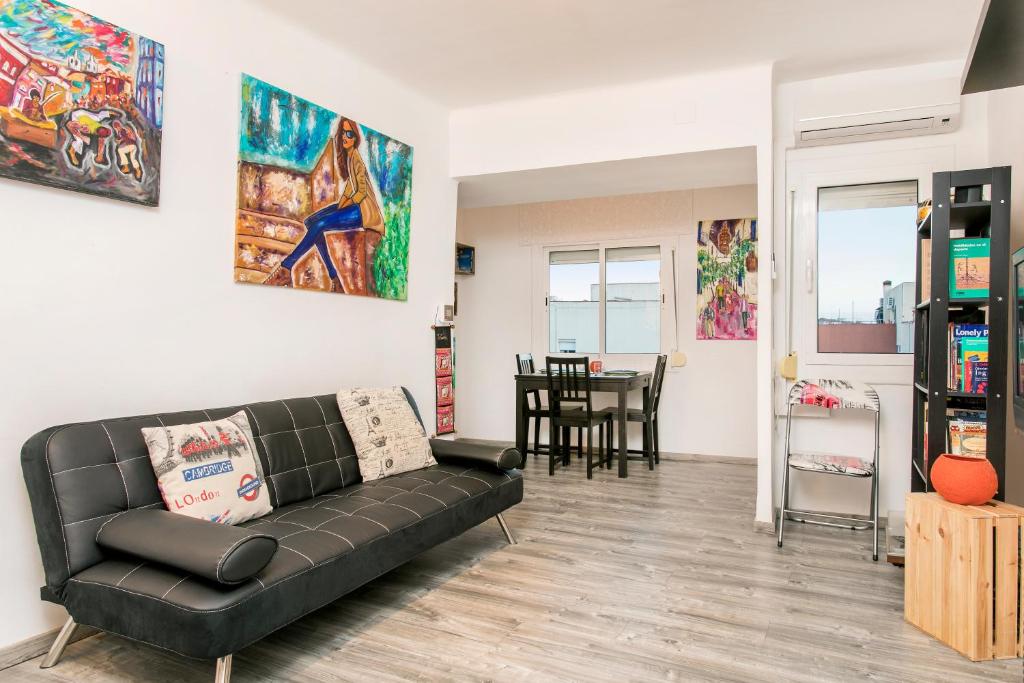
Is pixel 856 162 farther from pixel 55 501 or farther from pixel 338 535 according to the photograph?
pixel 55 501

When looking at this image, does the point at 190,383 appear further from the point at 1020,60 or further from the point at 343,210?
the point at 1020,60

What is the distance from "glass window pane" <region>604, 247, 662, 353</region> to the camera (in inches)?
245

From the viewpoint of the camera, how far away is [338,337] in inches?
145

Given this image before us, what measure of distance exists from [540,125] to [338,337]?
205 centimetres

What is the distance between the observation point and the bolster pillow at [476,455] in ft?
10.9

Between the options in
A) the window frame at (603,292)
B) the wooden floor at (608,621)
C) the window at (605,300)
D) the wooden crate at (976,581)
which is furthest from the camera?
the window at (605,300)

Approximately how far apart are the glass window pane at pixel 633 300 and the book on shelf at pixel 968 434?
11.4 feet

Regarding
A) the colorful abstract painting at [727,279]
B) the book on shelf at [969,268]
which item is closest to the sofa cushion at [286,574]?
the book on shelf at [969,268]

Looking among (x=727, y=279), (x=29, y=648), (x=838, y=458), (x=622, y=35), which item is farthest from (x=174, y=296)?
Answer: (x=727, y=279)

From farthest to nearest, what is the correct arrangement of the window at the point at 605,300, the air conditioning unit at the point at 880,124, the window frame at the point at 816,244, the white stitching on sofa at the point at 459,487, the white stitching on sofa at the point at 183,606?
the window at the point at 605,300 < the window frame at the point at 816,244 < the air conditioning unit at the point at 880,124 < the white stitching on sofa at the point at 459,487 < the white stitching on sofa at the point at 183,606

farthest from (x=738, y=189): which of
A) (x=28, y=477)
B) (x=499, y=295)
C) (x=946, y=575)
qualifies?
(x=28, y=477)

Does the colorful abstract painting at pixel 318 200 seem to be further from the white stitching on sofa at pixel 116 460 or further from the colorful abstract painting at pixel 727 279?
the colorful abstract painting at pixel 727 279

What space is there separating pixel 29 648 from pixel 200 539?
37.7 inches

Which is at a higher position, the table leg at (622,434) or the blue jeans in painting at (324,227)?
the blue jeans in painting at (324,227)
